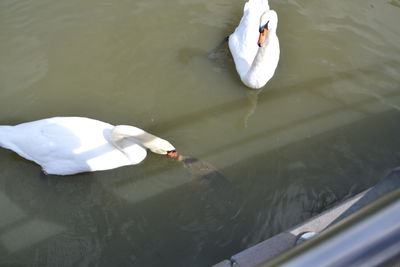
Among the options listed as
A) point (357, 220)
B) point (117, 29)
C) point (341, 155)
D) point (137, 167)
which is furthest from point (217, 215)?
point (117, 29)

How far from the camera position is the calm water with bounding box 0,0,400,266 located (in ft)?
11.4

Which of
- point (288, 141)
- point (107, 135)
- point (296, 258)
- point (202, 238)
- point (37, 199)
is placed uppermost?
point (296, 258)

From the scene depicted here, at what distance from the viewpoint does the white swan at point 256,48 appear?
4.40 m

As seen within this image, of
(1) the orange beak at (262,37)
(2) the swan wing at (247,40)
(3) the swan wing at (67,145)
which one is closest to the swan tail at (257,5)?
(2) the swan wing at (247,40)

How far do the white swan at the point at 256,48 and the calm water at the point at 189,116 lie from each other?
25 centimetres

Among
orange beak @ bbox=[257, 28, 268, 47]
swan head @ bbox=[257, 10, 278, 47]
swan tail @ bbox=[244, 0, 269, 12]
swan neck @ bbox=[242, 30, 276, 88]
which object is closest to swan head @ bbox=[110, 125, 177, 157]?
swan neck @ bbox=[242, 30, 276, 88]

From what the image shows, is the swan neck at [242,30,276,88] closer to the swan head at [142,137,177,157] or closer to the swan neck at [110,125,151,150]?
the swan head at [142,137,177,157]

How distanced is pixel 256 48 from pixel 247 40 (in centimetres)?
16

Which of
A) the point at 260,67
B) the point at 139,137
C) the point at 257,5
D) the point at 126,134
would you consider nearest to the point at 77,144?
the point at 126,134

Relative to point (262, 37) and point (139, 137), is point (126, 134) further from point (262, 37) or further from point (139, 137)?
point (262, 37)

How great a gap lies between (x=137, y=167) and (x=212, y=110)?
1256mm

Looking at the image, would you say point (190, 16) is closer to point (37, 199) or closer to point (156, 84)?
point (156, 84)

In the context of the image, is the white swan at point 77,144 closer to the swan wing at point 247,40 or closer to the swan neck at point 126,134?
the swan neck at point 126,134

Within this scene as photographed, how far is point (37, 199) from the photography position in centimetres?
360
